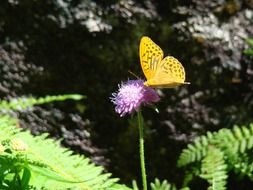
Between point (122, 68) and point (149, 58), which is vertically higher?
point (122, 68)

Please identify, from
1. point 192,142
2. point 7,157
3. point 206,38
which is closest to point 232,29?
point 206,38

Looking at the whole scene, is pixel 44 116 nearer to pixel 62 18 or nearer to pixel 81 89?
Answer: pixel 81 89

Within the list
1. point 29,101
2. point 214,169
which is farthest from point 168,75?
point 29,101

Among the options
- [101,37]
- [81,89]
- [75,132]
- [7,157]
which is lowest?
[7,157]

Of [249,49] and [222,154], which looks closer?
[222,154]

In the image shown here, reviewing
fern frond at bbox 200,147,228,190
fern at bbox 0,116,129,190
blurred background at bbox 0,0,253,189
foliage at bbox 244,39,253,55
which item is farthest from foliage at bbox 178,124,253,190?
fern at bbox 0,116,129,190

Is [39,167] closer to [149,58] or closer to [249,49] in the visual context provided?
[149,58]

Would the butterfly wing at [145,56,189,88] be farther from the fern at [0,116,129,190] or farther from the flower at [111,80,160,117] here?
the fern at [0,116,129,190]
